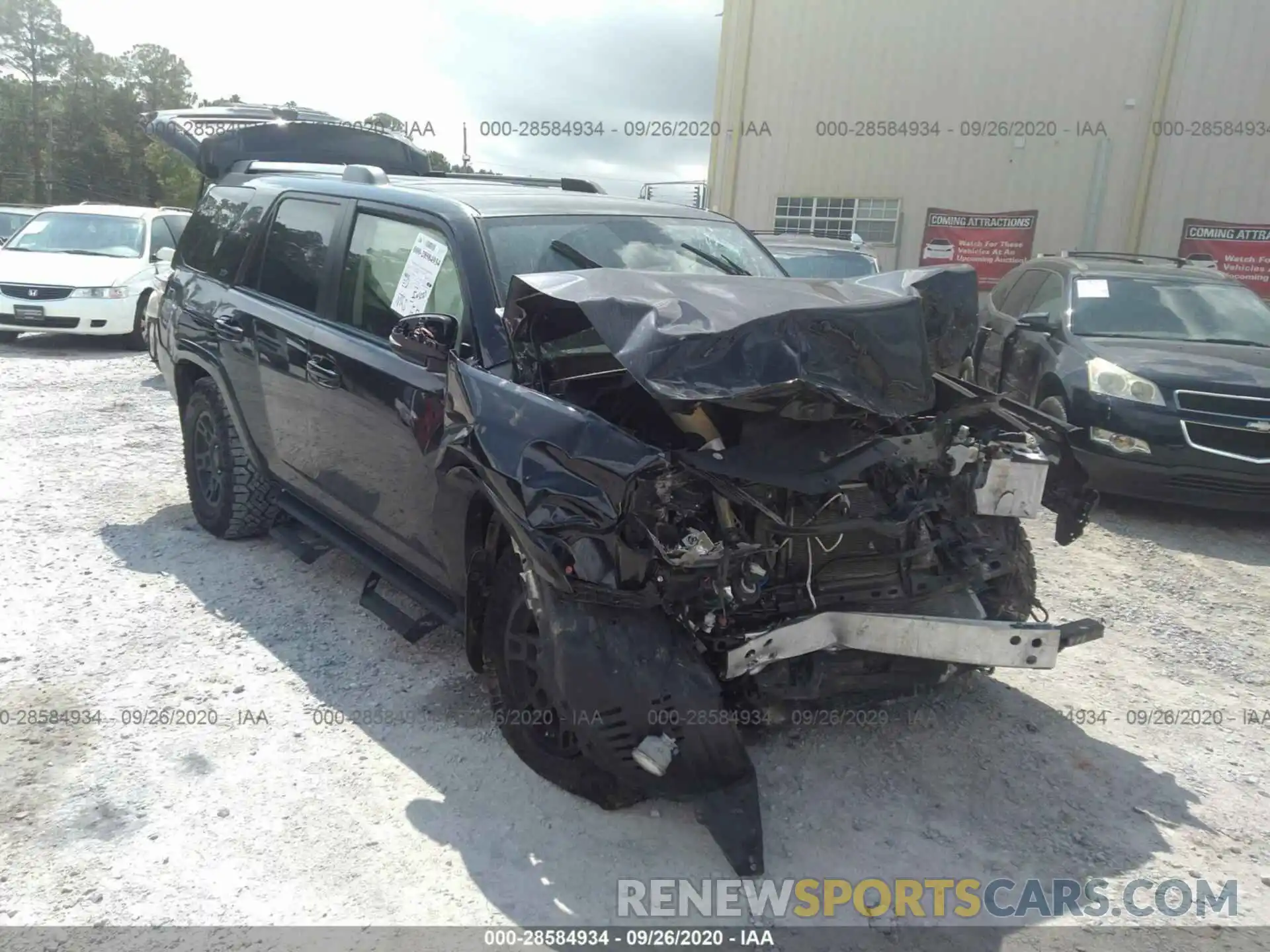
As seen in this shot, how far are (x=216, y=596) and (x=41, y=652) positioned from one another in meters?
0.78

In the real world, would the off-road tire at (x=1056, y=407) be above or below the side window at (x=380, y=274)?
below

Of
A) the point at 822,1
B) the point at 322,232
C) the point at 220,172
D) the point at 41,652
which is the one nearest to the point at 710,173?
the point at 822,1

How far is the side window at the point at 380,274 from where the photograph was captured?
356 centimetres

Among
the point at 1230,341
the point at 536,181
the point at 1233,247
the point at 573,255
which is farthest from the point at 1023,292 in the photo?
the point at 1233,247

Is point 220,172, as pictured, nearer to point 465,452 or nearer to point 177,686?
point 177,686

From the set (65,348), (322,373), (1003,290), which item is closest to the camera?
(322,373)

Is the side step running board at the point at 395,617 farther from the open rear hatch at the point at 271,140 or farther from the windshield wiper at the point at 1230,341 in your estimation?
the windshield wiper at the point at 1230,341

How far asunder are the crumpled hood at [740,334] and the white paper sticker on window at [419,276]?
71cm

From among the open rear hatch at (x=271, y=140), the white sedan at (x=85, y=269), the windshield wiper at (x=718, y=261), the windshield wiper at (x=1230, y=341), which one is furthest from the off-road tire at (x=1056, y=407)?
the white sedan at (x=85, y=269)

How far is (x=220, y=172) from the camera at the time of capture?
6844 mm

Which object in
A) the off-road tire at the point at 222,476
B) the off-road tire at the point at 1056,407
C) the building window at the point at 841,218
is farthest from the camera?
the building window at the point at 841,218

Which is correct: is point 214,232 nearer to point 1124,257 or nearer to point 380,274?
point 380,274

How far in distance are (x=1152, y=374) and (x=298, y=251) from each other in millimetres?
5190

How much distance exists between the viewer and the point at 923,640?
273 centimetres
